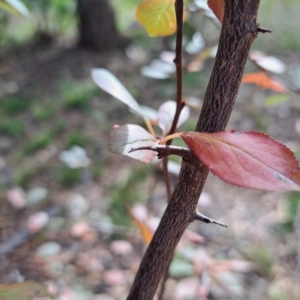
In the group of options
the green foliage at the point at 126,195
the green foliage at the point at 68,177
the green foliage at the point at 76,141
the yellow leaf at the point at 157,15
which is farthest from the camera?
the green foliage at the point at 76,141

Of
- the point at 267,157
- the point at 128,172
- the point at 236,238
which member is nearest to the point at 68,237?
the point at 128,172

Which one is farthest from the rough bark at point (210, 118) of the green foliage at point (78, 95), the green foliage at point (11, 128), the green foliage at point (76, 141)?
the green foliage at point (78, 95)

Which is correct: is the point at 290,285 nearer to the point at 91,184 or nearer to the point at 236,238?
the point at 236,238

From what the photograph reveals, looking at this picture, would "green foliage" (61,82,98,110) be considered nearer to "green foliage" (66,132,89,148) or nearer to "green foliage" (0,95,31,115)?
"green foliage" (0,95,31,115)

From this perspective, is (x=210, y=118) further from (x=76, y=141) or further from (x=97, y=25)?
(x=97, y=25)

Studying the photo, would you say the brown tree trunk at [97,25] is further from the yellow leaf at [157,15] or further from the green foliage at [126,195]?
the yellow leaf at [157,15]

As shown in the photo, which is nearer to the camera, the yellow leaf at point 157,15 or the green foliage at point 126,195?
the yellow leaf at point 157,15
